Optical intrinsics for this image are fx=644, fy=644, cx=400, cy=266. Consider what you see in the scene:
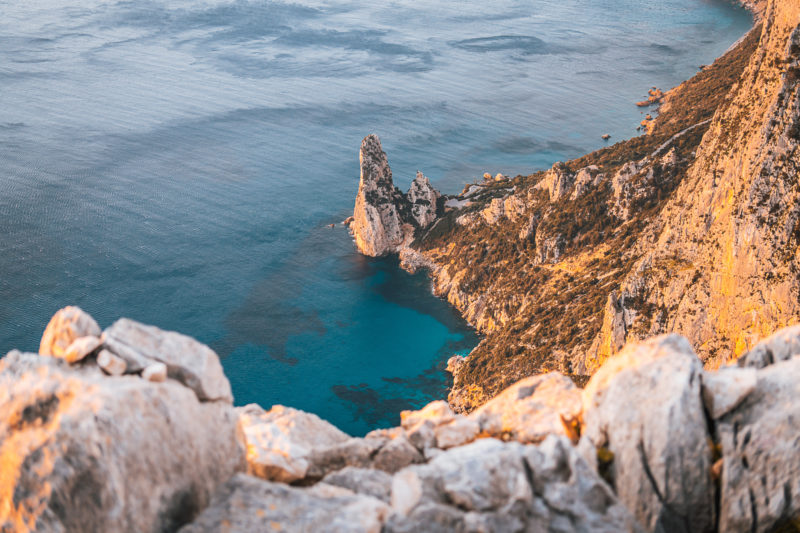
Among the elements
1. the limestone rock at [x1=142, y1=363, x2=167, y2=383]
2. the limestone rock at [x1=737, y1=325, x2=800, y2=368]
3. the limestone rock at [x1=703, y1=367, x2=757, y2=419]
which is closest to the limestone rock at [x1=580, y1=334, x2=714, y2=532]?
the limestone rock at [x1=703, y1=367, x2=757, y2=419]

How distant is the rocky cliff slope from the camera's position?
41.8m

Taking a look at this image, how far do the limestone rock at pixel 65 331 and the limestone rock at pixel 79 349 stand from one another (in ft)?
1.36

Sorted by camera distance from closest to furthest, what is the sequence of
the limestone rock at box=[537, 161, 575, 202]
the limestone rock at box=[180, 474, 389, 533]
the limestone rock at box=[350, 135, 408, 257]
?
1. the limestone rock at box=[180, 474, 389, 533]
2. the limestone rock at box=[537, 161, 575, 202]
3. the limestone rock at box=[350, 135, 408, 257]

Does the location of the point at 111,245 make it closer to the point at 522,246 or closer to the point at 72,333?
the point at 522,246

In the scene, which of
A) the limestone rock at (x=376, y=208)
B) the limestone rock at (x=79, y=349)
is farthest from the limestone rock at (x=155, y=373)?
the limestone rock at (x=376, y=208)

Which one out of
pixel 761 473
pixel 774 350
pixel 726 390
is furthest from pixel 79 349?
pixel 774 350

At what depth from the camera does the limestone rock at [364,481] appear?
697 inches

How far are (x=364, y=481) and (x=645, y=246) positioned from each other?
51.5 metres

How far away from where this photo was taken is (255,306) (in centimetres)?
9600

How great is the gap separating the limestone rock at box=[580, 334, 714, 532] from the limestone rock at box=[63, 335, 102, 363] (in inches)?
519

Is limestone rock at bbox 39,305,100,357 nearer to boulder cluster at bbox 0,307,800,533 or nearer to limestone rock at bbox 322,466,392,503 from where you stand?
boulder cluster at bbox 0,307,800,533

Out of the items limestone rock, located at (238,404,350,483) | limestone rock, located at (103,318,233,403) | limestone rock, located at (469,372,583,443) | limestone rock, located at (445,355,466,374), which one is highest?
limestone rock, located at (103,318,233,403)

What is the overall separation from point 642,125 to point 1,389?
158191mm

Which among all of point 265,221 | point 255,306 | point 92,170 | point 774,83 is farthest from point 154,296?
point 774,83
